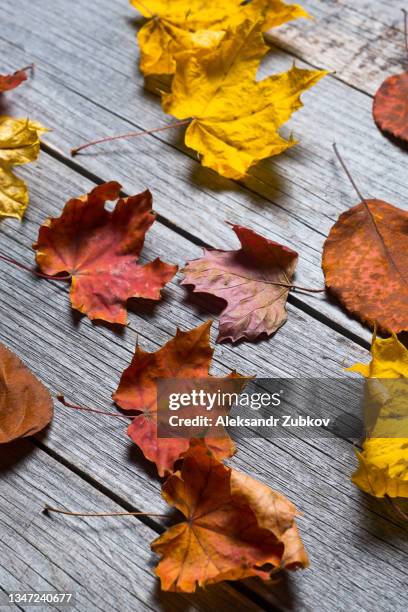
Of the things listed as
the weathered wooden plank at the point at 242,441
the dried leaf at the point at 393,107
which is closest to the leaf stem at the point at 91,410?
the weathered wooden plank at the point at 242,441

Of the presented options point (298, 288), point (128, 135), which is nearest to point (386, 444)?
point (298, 288)

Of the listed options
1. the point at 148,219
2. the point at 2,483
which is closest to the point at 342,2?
the point at 148,219

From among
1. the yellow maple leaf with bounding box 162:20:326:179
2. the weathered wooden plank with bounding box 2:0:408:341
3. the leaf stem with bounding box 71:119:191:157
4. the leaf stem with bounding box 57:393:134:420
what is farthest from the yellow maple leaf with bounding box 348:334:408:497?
the leaf stem with bounding box 71:119:191:157

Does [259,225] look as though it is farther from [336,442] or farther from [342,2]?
[342,2]

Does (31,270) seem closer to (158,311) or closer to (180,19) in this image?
(158,311)

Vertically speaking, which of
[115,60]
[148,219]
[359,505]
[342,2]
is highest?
[342,2]

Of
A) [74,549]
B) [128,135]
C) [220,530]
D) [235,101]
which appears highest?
[235,101]

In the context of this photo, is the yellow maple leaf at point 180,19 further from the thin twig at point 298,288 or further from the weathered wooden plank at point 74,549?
the weathered wooden plank at point 74,549
